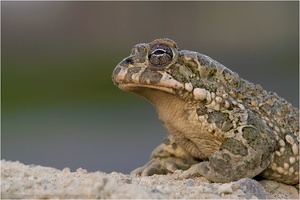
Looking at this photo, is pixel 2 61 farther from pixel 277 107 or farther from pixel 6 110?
pixel 277 107

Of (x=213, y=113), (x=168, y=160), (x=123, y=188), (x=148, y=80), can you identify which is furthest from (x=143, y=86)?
(x=123, y=188)

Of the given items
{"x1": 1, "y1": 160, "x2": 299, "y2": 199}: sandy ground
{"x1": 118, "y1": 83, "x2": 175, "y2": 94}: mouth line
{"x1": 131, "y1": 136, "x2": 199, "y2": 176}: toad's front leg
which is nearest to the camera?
{"x1": 1, "y1": 160, "x2": 299, "y2": 199}: sandy ground

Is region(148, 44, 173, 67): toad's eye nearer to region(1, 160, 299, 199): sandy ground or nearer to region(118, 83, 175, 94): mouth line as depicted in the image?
region(118, 83, 175, 94): mouth line

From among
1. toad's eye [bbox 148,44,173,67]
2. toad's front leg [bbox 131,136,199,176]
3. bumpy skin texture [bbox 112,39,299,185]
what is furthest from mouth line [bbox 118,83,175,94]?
toad's front leg [bbox 131,136,199,176]

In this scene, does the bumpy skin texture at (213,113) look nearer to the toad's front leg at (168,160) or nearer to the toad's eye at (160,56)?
the toad's eye at (160,56)

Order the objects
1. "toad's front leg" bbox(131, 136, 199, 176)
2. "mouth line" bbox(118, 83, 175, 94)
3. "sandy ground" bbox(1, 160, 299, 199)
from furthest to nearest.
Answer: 1. "toad's front leg" bbox(131, 136, 199, 176)
2. "mouth line" bbox(118, 83, 175, 94)
3. "sandy ground" bbox(1, 160, 299, 199)

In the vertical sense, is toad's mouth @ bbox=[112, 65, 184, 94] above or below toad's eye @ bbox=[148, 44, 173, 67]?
below

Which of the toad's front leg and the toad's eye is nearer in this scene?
the toad's eye
